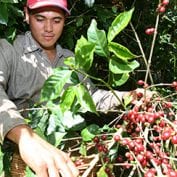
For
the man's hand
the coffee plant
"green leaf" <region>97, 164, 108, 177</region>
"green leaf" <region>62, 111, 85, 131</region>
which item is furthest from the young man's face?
the man's hand

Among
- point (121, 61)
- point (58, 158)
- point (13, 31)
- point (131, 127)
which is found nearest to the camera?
point (58, 158)

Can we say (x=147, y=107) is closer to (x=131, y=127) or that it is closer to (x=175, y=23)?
(x=131, y=127)

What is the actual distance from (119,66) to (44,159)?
0.46 metres

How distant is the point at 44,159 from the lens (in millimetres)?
912

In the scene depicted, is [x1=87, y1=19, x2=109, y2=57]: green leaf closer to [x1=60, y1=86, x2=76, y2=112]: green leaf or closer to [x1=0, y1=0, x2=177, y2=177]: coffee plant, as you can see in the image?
[x1=0, y1=0, x2=177, y2=177]: coffee plant

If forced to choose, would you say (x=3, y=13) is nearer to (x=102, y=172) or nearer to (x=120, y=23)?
(x=120, y=23)

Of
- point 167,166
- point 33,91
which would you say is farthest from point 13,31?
point 167,166

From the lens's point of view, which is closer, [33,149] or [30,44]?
[33,149]

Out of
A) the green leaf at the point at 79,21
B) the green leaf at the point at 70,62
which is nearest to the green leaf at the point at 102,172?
the green leaf at the point at 70,62

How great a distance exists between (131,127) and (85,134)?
161 mm

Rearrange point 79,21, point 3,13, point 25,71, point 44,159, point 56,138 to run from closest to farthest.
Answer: point 44,159 < point 56,138 < point 3,13 < point 25,71 < point 79,21

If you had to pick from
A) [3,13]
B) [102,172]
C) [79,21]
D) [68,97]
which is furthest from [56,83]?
[79,21]

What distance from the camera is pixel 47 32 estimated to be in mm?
1822

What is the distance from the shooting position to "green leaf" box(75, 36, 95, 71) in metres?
1.15
